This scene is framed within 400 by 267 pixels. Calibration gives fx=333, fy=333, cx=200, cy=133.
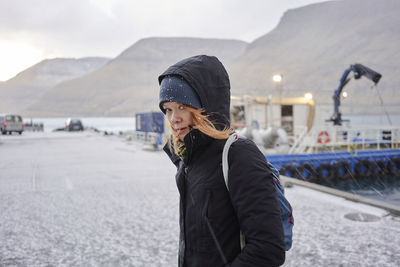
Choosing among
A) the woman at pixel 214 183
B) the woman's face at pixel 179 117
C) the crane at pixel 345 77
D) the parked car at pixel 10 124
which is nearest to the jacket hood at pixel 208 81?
the woman at pixel 214 183

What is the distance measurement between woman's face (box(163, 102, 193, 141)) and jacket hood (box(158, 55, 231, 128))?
0.36ft

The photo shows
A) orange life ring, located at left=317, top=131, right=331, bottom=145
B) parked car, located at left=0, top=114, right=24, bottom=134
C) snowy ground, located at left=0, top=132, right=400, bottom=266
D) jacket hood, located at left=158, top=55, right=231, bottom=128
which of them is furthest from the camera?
parked car, located at left=0, top=114, right=24, bottom=134

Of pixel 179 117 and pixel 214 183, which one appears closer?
pixel 214 183

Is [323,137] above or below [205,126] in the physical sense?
Result: below

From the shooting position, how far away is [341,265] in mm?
3828

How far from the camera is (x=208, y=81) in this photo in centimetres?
162

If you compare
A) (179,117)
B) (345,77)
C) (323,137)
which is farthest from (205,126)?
(345,77)

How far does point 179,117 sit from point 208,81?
238 mm

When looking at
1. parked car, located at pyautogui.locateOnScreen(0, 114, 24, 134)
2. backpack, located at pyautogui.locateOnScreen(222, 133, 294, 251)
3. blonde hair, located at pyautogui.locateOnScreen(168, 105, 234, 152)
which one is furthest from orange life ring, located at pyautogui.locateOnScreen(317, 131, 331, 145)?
parked car, located at pyautogui.locateOnScreen(0, 114, 24, 134)

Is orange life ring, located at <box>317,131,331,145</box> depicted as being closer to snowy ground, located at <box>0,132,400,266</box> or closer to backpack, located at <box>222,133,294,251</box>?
snowy ground, located at <box>0,132,400,266</box>

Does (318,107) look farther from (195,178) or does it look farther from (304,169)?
(195,178)

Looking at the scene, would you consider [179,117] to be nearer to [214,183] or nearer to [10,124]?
[214,183]

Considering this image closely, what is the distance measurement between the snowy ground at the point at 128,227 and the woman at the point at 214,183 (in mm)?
2584

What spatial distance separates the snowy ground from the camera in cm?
413
